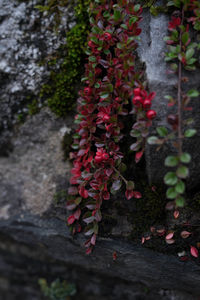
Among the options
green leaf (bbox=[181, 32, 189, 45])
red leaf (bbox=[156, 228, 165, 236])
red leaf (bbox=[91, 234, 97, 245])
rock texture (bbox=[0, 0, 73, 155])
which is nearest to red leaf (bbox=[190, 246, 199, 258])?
red leaf (bbox=[156, 228, 165, 236])

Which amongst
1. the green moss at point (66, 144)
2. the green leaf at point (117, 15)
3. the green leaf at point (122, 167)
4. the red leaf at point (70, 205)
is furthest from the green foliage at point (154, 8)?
the red leaf at point (70, 205)

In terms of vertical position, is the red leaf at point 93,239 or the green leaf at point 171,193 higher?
the green leaf at point 171,193

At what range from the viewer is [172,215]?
1597 mm

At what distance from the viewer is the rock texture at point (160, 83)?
1379 mm

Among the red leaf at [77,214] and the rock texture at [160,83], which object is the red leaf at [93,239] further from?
the rock texture at [160,83]

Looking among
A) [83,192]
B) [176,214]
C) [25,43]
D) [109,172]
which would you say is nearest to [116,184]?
[109,172]

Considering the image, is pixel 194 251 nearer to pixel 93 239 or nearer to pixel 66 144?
pixel 93 239

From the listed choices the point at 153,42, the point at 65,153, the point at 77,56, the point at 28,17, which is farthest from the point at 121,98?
the point at 28,17

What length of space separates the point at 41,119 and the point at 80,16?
2.28 ft

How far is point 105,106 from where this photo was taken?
4.99ft

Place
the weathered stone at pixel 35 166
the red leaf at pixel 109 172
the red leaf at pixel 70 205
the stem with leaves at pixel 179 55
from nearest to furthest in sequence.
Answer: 1. the stem with leaves at pixel 179 55
2. the red leaf at pixel 109 172
3. the red leaf at pixel 70 205
4. the weathered stone at pixel 35 166

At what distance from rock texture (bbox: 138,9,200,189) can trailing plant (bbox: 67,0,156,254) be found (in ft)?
0.24

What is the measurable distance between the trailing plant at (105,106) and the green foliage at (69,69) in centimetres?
12

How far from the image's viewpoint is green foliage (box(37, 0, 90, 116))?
177 cm
